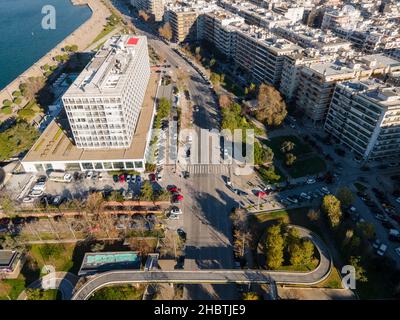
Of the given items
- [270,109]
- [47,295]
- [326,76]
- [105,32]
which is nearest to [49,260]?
[47,295]

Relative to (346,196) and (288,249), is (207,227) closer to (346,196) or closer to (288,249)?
(288,249)

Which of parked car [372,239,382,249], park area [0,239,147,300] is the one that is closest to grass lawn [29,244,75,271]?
park area [0,239,147,300]

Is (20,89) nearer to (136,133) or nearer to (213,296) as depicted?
(136,133)

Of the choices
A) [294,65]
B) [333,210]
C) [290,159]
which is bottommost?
[290,159]

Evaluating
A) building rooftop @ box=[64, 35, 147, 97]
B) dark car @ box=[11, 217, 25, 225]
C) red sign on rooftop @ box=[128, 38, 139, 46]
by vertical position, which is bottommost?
dark car @ box=[11, 217, 25, 225]

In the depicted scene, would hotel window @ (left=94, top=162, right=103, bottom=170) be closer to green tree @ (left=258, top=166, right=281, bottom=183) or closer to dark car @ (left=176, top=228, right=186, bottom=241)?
dark car @ (left=176, top=228, right=186, bottom=241)

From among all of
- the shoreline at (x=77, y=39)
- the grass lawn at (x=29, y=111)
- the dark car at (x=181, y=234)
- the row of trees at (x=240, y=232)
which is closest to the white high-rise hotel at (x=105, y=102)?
the dark car at (x=181, y=234)

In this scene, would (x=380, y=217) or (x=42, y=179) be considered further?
(x=42, y=179)
